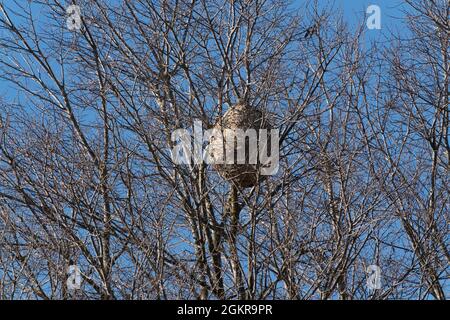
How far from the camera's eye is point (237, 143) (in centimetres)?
926

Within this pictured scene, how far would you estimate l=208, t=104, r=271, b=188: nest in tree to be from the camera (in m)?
9.18

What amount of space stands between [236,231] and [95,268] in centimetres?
129

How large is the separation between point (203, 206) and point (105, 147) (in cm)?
97

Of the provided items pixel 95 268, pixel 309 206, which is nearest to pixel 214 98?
pixel 309 206

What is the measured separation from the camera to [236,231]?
29.8ft

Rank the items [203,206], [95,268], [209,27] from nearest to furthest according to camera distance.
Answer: [95,268]
[203,206]
[209,27]

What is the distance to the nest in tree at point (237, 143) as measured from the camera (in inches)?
361

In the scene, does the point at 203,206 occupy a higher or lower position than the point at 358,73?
lower

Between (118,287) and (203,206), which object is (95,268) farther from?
(203,206)
